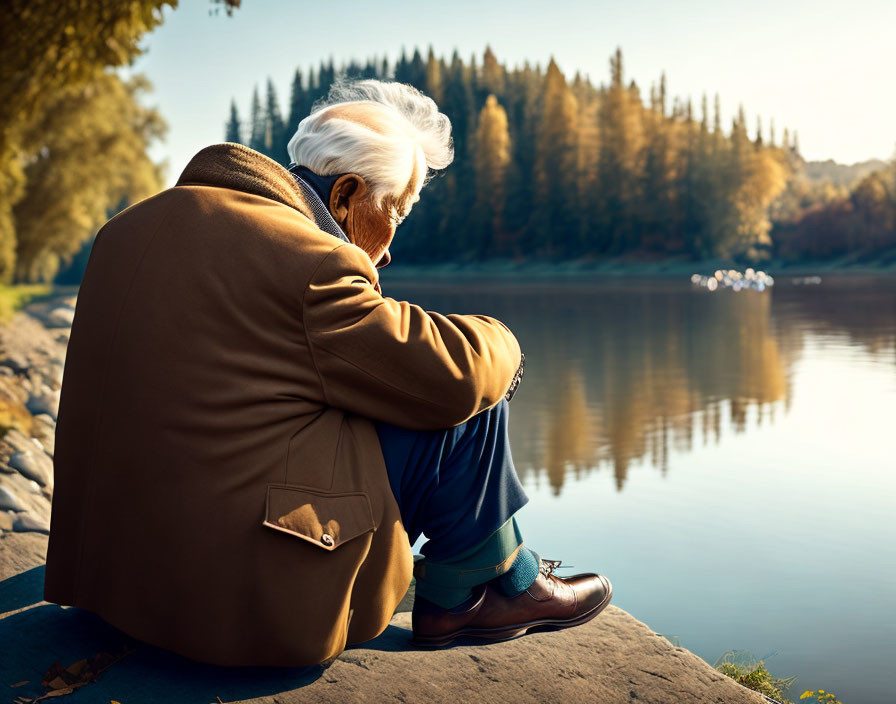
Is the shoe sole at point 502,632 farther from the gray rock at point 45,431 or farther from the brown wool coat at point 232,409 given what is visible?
the gray rock at point 45,431

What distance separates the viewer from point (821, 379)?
8086 millimetres

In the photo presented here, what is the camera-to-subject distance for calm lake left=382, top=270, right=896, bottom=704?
117 inches

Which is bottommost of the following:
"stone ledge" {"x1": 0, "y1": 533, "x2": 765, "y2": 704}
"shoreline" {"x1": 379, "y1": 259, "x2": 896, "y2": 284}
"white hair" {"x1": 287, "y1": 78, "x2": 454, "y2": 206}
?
"stone ledge" {"x1": 0, "y1": 533, "x2": 765, "y2": 704}

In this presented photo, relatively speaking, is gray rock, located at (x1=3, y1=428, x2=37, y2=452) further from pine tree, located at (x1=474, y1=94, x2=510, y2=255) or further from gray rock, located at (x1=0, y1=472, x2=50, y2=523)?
pine tree, located at (x1=474, y1=94, x2=510, y2=255)

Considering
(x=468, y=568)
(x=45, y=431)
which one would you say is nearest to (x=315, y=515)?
(x=468, y=568)

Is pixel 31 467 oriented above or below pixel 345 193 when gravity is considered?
below

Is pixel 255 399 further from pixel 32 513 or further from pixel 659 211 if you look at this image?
pixel 659 211

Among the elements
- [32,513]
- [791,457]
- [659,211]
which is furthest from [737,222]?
[32,513]

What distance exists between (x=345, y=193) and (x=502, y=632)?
1068mm

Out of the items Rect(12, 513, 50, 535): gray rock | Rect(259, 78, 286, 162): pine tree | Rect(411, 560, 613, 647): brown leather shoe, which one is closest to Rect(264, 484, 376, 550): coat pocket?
Rect(411, 560, 613, 647): brown leather shoe

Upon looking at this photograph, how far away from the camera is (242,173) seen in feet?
5.31

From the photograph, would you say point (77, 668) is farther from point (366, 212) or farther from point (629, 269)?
point (629, 269)

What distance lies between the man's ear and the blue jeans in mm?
458

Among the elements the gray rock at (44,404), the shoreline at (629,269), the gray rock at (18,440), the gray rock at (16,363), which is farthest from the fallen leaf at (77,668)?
the shoreline at (629,269)
